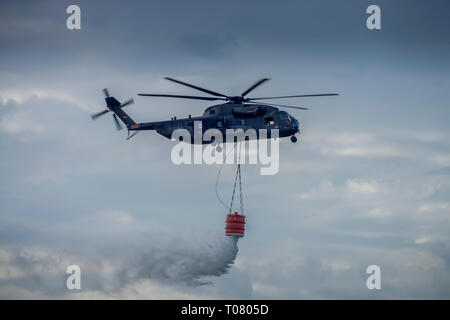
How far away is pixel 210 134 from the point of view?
6128 cm

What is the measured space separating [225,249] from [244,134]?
41.4 ft
